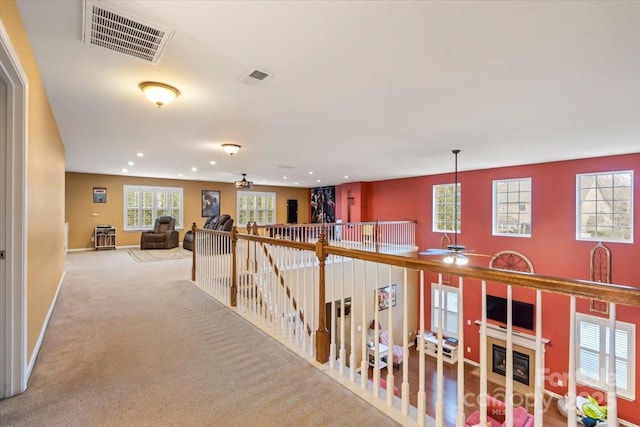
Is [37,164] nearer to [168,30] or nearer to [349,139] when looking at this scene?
[168,30]

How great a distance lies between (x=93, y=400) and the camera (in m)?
1.88

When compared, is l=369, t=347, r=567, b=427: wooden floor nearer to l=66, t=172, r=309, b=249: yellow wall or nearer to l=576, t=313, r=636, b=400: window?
l=576, t=313, r=636, b=400: window

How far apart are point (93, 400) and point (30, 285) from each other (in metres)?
1.02

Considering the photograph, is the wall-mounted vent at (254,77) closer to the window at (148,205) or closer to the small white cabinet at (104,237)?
the small white cabinet at (104,237)

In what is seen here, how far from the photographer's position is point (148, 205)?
10.2 m

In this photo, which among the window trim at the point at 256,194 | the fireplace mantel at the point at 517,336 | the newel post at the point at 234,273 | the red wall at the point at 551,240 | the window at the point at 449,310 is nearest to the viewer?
the newel post at the point at 234,273

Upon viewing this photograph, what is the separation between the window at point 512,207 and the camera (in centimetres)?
681

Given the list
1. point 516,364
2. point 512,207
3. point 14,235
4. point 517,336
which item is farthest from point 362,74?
point 516,364

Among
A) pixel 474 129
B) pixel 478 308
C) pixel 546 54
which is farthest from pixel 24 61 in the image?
pixel 478 308

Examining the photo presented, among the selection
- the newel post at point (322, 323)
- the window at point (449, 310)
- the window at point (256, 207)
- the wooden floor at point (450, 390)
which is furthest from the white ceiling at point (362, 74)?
the window at point (256, 207)

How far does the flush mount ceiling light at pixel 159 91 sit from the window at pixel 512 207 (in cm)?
738

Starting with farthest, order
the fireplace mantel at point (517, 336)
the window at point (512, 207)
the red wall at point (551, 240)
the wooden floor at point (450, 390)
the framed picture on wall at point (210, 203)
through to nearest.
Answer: the framed picture on wall at point (210, 203), the window at point (512, 207), the fireplace mantel at point (517, 336), the red wall at point (551, 240), the wooden floor at point (450, 390)

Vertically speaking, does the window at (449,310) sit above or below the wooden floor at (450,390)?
above

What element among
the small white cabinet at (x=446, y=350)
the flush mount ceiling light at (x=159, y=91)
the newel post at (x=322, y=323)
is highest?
the flush mount ceiling light at (x=159, y=91)
